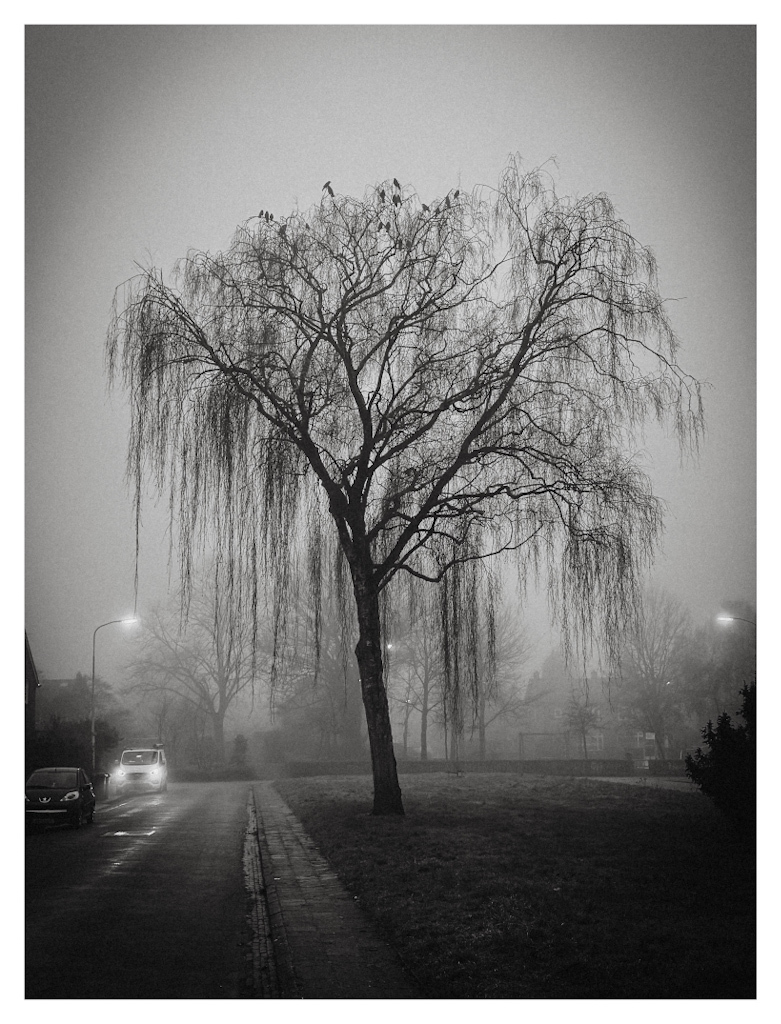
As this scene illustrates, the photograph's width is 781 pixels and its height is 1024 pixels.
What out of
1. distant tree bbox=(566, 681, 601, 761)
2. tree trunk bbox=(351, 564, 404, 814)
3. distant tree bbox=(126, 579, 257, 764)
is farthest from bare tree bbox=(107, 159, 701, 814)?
distant tree bbox=(126, 579, 257, 764)

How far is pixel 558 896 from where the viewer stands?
9133 mm

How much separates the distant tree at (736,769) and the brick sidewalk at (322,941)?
5434 millimetres

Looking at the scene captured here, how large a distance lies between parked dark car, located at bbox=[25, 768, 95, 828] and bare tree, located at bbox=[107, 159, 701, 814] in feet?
30.2

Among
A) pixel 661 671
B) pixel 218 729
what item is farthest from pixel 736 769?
pixel 218 729

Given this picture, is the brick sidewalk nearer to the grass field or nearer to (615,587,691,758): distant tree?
the grass field

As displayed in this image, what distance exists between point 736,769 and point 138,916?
791cm

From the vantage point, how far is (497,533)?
15.5 metres

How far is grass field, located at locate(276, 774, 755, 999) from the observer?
6.71 meters

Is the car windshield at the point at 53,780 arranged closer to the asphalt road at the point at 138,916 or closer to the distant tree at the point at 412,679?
the asphalt road at the point at 138,916

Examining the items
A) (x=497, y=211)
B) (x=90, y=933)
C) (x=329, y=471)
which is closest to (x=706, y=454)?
(x=497, y=211)

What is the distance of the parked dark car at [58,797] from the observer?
2102 centimetres

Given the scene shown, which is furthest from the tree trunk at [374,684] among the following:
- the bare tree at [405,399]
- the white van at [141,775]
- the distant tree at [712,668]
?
the distant tree at [712,668]

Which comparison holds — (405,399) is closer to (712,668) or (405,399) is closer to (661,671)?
(712,668)
